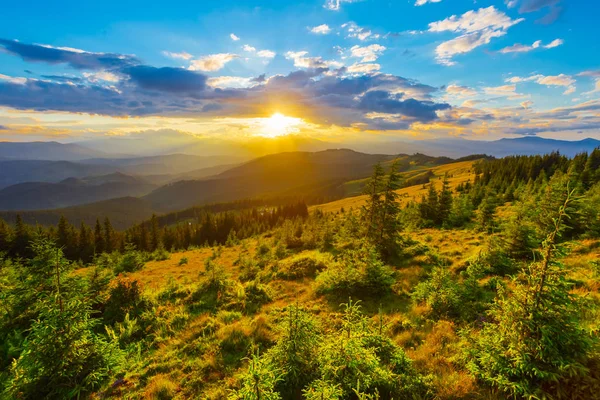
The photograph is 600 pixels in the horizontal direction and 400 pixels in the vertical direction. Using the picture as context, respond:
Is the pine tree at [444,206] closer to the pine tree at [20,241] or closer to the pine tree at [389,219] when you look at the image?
the pine tree at [389,219]

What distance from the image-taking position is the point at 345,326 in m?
7.47

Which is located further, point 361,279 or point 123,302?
point 361,279

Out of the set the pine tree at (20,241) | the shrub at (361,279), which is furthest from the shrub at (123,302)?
the pine tree at (20,241)

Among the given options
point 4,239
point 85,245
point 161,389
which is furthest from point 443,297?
point 4,239

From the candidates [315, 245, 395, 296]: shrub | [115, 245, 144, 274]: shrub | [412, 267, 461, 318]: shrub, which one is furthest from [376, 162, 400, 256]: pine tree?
[115, 245, 144, 274]: shrub

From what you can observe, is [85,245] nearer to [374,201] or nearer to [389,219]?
[374,201]

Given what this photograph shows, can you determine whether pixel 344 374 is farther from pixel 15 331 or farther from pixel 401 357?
pixel 15 331

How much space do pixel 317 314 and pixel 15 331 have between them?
525 inches

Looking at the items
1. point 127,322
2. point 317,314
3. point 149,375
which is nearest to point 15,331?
point 127,322

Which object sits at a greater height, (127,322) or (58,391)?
(58,391)

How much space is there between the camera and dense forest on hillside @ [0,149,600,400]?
247 inches

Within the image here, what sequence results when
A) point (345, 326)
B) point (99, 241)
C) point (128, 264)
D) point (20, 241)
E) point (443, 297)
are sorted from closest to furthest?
point (345, 326)
point (443, 297)
point (128, 264)
point (20, 241)
point (99, 241)

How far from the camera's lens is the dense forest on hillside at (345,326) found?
20.6 ft

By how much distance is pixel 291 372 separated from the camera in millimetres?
7402
